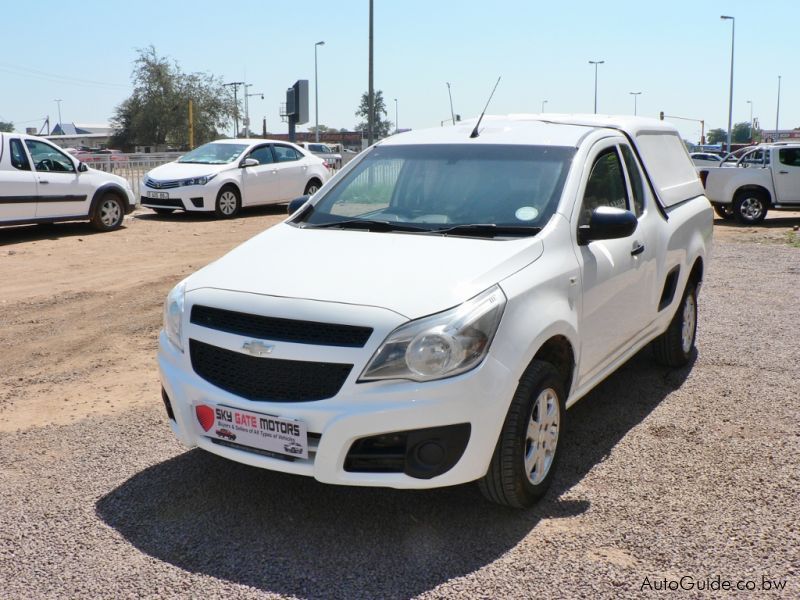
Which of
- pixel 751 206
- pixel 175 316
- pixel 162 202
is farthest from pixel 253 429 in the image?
pixel 751 206

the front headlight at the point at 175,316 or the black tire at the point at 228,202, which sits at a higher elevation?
the black tire at the point at 228,202

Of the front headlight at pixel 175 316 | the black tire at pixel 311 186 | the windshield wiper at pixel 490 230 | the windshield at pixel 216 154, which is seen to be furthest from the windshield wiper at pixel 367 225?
the black tire at pixel 311 186

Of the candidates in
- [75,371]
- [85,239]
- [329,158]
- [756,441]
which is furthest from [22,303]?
[329,158]

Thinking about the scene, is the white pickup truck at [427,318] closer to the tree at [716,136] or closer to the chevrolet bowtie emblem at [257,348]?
the chevrolet bowtie emblem at [257,348]

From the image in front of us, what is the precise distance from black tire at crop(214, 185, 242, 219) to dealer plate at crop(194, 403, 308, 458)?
13189mm

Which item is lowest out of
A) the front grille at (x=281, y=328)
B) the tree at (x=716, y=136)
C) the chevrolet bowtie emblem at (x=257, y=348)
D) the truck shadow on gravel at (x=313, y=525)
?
the truck shadow on gravel at (x=313, y=525)

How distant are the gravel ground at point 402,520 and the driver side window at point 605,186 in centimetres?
128

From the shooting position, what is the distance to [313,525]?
3652mm

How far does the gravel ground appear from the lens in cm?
320

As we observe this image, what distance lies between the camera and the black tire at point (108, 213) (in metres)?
14.1

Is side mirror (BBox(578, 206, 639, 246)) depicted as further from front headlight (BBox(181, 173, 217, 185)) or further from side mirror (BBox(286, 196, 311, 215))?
front headlight (BBox(181, 173, 217, 185))

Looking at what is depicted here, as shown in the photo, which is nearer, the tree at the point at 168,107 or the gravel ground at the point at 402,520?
the gravel ground at the point at 402,520

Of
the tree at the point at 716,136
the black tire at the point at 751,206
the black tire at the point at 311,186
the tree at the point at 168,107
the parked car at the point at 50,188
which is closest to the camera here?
the parked car at the point at 50,188

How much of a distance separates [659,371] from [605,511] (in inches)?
98.5
